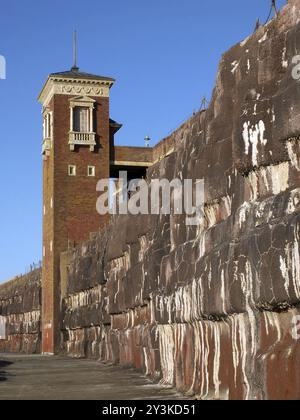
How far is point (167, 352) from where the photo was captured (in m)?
20.2

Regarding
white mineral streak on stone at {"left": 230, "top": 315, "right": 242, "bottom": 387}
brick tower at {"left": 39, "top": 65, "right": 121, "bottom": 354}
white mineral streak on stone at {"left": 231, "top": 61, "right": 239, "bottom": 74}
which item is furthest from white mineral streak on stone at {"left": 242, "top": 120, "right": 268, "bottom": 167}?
brick tower at {"left": 39, "top": 65, "right": 121, "bottom": 354}

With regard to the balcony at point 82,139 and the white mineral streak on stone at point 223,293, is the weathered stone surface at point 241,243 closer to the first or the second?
the white mineral streak on stone at point 223,293

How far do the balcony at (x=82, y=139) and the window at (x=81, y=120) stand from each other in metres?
0.52

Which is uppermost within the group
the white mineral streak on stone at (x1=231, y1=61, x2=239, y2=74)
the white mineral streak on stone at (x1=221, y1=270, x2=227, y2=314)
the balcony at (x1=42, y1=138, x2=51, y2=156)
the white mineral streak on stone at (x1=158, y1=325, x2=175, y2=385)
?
the balcony at (x1=42, y1=138, x2=51, y2=156)

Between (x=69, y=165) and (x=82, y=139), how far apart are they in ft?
6.13

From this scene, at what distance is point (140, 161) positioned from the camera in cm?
5672

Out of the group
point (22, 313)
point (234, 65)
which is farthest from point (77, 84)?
point (234, 65)

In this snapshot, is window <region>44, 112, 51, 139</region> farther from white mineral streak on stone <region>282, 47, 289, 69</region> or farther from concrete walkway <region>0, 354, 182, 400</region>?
white mineral streak on stone <region>282, 47, 289, 69</region>

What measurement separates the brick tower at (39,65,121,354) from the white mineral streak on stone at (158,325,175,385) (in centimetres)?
3106

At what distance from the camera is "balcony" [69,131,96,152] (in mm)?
53659

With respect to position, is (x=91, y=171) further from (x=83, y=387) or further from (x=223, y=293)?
(x=223, y=293)

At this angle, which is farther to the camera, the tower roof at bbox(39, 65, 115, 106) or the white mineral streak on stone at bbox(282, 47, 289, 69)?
the tower roof at bbox(39, 65, 115, 106)
